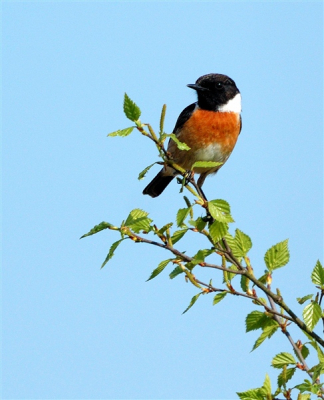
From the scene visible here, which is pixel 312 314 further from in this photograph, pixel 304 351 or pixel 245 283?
pixel 245 283

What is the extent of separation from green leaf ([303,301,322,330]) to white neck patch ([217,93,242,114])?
4.45m

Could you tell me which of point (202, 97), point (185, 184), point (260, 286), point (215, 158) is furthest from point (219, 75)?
point (260, 286)

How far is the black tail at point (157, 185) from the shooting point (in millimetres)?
7781

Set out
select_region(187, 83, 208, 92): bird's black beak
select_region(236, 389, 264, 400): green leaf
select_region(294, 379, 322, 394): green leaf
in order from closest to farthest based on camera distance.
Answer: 1. select_region(294, 379, 322, 394): green leaf
2. select_region(236, 389, 264, 400): green leaf
3. select_region(187, 83, 208, 92): bird's black beak

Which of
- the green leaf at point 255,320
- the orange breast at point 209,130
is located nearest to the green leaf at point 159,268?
the green leaf at point 255,320

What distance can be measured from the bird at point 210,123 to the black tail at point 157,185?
1.95 ft

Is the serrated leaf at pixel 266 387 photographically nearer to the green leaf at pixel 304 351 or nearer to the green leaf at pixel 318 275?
the green leaf at pixel 304 351

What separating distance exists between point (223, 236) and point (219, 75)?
459 centimetres

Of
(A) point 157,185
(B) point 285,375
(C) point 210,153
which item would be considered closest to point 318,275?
(B) point 285,375

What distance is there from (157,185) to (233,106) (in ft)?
4.80

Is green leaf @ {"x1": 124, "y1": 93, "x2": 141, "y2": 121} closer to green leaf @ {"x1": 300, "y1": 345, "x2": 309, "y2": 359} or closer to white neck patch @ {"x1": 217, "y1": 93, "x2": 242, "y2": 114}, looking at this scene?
green leaf @ {"x1": 300, "y1": 345, "x2": 309, "y2": 359}

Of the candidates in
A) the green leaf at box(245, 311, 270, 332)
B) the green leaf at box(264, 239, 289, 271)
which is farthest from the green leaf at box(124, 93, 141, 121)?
the green leaf at box(245, 311, 270, 332)

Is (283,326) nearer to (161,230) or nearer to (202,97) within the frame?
(161,230)

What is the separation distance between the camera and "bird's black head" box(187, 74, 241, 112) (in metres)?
6.92
